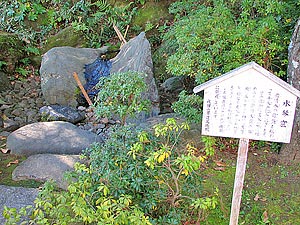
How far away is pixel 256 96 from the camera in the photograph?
2.69m

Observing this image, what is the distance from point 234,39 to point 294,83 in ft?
3.07

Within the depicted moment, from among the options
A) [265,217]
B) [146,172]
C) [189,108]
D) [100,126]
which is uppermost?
[189,108]

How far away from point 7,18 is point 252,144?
26.2ft

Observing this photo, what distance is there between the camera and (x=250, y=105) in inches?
107

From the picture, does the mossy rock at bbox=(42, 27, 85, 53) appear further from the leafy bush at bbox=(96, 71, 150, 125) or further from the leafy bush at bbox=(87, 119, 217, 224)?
the leafy bush at bbox=(87, 119, 217, 224)

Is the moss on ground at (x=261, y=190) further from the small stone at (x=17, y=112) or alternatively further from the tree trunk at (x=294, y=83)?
Result: the small stone at (x=17, y=112)

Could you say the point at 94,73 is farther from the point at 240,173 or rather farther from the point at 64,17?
the point at 240,173

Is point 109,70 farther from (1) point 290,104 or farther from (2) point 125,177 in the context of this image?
(1) point 290,104

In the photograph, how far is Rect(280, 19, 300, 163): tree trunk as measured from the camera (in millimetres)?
4328

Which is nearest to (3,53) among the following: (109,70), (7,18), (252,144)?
(7,18)

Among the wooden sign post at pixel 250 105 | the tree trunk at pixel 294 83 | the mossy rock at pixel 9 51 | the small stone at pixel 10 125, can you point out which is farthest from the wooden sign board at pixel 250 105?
the mossy rock at pixel 9 51

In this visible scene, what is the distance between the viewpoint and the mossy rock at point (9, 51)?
8.62 meters

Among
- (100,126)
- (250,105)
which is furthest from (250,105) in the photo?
(100,126)

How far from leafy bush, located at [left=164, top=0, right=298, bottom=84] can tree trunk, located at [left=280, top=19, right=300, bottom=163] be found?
0.60ft
